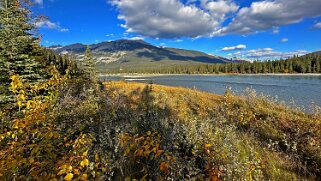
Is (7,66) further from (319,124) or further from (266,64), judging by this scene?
(266,64)

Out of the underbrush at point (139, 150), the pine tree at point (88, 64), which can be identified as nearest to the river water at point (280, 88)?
the pine tree at point (88, 64)

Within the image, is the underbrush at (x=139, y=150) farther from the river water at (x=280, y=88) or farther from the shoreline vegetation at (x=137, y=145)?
the river water at (x=280, y=88)

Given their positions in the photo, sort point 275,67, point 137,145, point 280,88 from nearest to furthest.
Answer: point 137,145, point 280,88, point 275,67

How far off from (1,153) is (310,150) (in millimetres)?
6153

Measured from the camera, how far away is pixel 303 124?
7.21 meters

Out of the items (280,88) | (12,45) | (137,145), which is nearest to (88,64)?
(12,45)

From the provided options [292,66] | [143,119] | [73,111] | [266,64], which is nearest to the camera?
[143,119]

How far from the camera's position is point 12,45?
1094cm

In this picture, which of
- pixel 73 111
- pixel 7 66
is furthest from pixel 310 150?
pixel 7 66

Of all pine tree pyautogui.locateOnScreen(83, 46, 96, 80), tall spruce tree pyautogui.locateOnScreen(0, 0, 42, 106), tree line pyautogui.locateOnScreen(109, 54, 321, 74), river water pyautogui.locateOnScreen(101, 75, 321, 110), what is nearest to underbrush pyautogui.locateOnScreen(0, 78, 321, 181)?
tall spruce tree pyautogui.locateOnScreen(0, 0, 42, 106)

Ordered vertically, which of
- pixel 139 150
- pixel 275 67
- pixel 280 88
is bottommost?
pixel 280 88

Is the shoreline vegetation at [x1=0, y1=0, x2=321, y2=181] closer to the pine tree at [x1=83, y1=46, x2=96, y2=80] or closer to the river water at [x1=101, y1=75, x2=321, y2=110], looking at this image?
the river water at [x1=101, y1=75, x2=321, y2=110]

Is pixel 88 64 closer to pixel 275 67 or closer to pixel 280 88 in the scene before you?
pixel 280 88

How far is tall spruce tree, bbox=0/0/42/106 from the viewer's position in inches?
418
